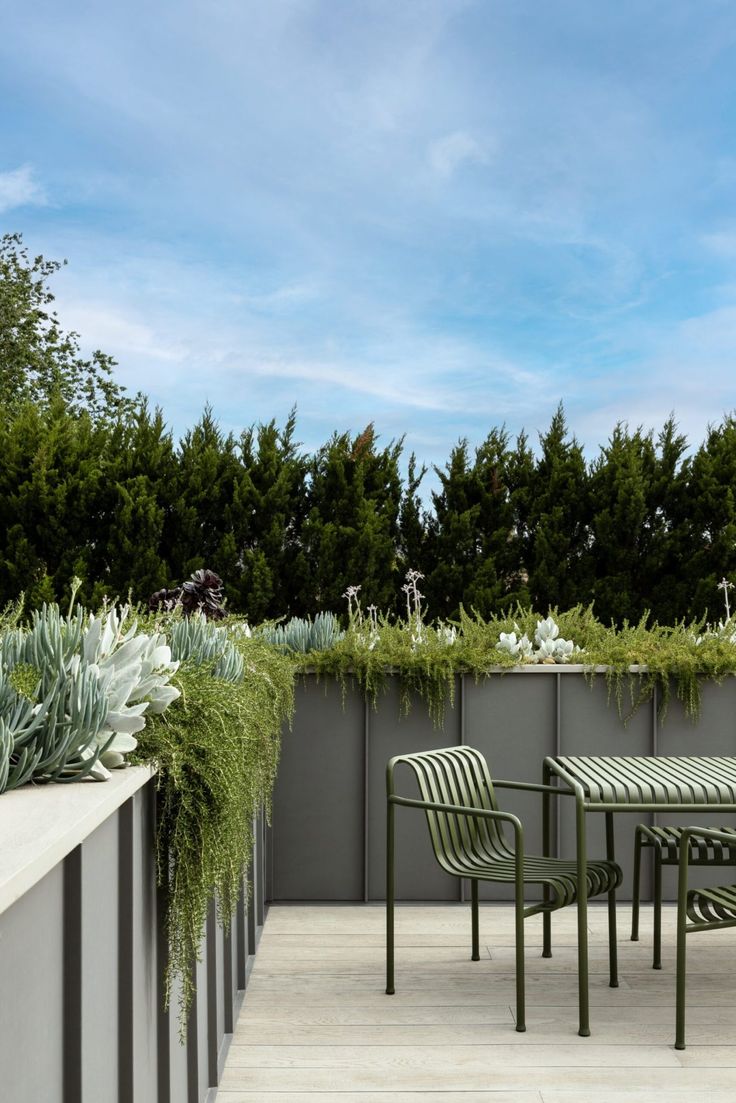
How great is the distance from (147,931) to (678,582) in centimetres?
902

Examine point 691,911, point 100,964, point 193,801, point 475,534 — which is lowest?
point 691,911

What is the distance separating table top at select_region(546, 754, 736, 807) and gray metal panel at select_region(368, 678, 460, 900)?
1.14 m

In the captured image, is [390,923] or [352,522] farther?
[352,522]

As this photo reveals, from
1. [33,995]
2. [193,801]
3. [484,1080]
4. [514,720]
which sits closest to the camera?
[33,995]

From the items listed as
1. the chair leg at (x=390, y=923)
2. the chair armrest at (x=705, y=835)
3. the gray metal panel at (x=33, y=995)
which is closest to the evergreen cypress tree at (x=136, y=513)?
the chair leg at (x=390, y=923)

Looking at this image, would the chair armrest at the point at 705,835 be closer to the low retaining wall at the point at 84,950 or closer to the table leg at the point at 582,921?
the table leg at the point at 582,921

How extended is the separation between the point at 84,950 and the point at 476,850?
2.84m

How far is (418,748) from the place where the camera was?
217 inches

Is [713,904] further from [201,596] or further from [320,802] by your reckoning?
[201,596]

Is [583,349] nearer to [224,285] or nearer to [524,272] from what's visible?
[524,272]

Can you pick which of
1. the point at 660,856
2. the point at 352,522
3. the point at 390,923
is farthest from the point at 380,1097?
the point at 352,522

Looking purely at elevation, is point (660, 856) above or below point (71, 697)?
below

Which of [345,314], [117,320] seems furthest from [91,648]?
[117,320]

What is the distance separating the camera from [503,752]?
5.57 metres
